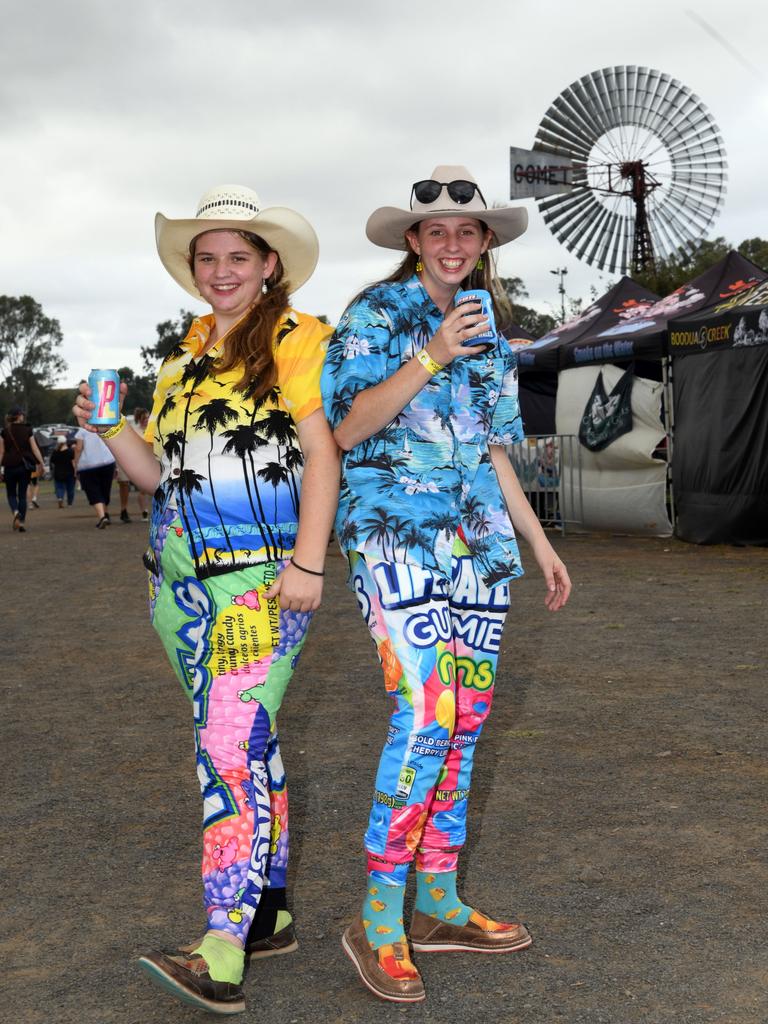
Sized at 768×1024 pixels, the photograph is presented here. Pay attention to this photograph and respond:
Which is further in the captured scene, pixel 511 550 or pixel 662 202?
pixel 662 202

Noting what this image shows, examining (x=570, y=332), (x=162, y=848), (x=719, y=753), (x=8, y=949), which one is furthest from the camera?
(x=570, y=332)

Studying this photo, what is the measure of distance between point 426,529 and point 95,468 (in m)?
16.9

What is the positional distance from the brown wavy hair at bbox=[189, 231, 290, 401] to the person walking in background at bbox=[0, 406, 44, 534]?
18.1 meters

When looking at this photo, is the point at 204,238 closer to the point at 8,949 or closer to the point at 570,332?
the point at 8,949

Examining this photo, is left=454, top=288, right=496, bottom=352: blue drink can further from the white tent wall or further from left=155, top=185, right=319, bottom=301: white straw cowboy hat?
the white tent wall

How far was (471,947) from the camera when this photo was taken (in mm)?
3361

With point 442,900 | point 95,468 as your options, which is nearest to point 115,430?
point 442,900

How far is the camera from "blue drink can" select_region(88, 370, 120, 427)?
320cm

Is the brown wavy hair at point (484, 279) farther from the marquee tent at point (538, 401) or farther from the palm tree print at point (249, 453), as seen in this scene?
the marquee tent at point (538, 401)

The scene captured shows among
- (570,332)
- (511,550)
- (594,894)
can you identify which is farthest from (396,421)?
(570,332)

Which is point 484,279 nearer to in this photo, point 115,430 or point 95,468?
point 115,430

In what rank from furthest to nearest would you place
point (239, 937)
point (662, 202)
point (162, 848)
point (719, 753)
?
point (662, 202) < point (719, 753) < point (162, 848) < point (239, 937)

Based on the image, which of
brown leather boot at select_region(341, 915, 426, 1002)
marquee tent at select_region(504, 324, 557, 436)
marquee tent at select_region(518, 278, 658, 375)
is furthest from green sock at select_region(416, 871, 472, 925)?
marquee tent at select_region(504, 324, 557, 436)

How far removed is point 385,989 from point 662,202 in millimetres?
44772
